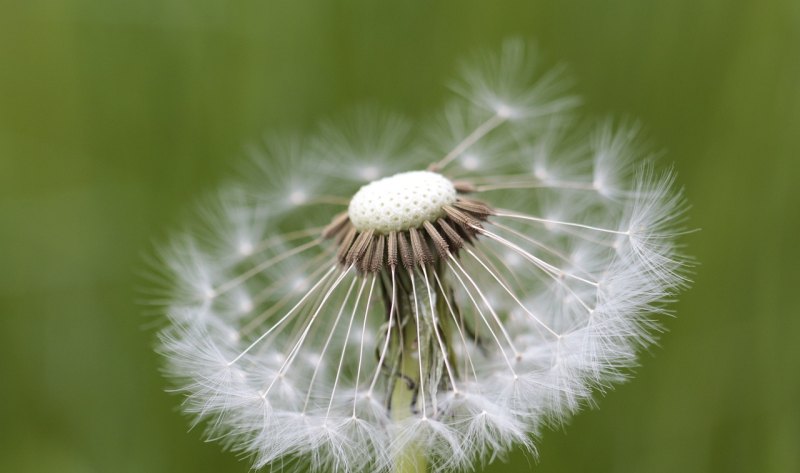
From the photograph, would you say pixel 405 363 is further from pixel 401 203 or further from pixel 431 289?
pixel 401 203

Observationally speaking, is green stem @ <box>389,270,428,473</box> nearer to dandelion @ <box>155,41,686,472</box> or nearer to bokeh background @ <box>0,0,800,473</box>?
dandelion @ <box>155,41,686,472</box>

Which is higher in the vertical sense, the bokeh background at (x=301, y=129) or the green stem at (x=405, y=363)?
the bokeh background at (x=301, y=129)

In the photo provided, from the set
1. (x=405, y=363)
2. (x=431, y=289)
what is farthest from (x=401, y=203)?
(x=405, y=363)

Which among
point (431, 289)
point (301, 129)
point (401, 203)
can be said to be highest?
point (301, 129)

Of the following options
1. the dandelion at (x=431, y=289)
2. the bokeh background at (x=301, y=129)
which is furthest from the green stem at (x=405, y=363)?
the bokeh background at (x=301, y=129)

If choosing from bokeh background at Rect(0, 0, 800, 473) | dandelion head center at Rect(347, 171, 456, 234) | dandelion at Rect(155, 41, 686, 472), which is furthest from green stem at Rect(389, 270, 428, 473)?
bokeh background at Rect(0, 0, 800, 473)

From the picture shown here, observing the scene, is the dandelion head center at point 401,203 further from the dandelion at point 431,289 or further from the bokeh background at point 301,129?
the bokeh background at point 301,129

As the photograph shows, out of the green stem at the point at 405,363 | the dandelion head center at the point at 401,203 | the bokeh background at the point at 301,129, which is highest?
the bokeh background at the point at 301,129

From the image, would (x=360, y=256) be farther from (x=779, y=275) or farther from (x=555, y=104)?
(x=779, y=275)
